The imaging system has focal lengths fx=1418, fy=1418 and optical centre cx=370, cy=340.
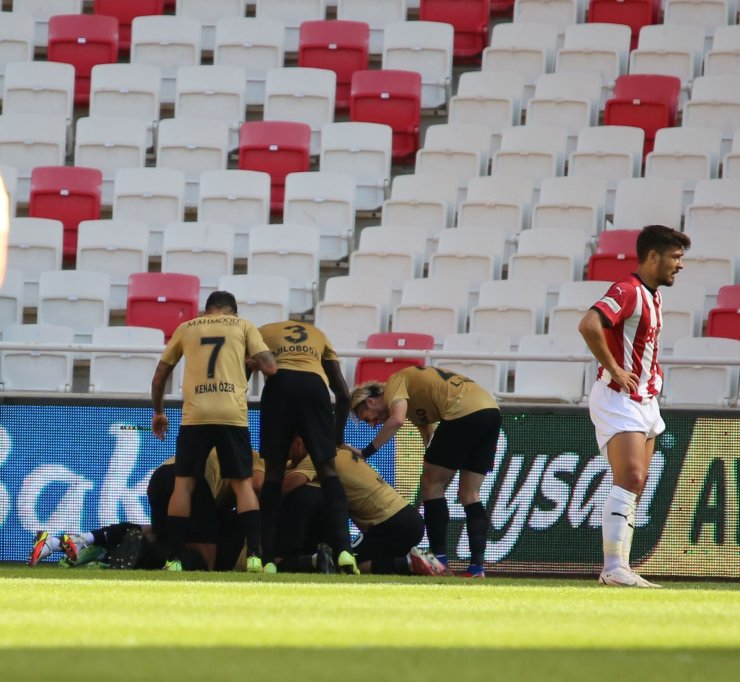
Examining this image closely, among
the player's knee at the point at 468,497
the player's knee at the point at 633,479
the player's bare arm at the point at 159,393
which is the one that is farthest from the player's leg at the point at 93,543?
the player's knee at the point at 633,479

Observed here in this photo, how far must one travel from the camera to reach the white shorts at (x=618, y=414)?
7.03 metres

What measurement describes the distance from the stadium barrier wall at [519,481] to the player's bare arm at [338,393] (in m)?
0.88

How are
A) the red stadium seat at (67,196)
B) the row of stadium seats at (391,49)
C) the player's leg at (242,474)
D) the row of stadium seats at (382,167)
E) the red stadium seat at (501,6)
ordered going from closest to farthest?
1. the player's leg at (242,474)
2. the row of stadium seats at (382,167)
3. the red stadium seat at (67,196)
4. the row of stadium seats at (391,49)
5. the red stadium seat at (501,6)

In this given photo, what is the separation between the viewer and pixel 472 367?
35.2 ft

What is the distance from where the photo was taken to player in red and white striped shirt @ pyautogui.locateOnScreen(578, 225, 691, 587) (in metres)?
7.04

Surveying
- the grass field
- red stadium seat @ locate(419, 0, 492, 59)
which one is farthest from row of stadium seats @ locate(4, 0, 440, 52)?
the grass field

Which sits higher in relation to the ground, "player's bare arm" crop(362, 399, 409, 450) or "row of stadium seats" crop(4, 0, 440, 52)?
"row of stadium seats" crop(4, 0, 440, 52)

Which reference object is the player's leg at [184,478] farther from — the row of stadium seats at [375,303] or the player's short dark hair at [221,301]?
the row of stadium seats at [375,303]

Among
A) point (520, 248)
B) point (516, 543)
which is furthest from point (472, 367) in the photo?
point (520, 248)

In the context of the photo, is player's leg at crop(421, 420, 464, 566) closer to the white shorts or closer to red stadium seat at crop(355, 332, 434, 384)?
red stadium seat at crop(355, 332, 434, 384)

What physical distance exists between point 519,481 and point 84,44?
30.4ft

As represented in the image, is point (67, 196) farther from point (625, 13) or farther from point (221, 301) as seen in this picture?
point (625, 13)

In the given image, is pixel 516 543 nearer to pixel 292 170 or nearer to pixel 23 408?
pixel 23 408

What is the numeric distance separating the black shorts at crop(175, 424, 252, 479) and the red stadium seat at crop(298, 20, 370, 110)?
8.73 metres
